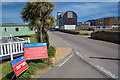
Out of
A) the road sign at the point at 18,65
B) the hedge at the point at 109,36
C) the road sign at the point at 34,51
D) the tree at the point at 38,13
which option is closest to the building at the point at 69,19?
the hedge at the point at 109,36

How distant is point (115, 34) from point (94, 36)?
21.4 ft

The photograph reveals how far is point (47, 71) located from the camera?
5.00 metres

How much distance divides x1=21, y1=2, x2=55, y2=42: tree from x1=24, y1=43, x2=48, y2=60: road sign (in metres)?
2.25

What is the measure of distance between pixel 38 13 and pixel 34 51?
325cm

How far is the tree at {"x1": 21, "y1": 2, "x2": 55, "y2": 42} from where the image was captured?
22.2 feet

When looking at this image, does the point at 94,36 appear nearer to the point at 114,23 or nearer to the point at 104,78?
Answer: the point at 104,78

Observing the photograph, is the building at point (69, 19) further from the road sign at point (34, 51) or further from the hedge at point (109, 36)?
the road sign at point (34, 51)

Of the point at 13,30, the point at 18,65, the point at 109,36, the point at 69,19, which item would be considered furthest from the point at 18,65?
the point at 69,19

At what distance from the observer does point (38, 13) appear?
7.11 metres

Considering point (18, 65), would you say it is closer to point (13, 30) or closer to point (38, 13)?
point (38, 13)

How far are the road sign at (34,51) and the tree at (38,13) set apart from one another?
225 centimetres

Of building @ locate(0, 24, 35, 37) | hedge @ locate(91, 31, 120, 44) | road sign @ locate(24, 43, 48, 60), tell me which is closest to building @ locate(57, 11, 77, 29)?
building @ locate(0, 24, 35, 37)

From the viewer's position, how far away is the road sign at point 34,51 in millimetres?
5234

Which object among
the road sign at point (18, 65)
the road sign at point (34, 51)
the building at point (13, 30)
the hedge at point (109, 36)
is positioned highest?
the building at point (13, 30)
